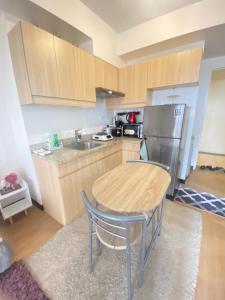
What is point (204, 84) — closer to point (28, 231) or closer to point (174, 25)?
point (174, 25)

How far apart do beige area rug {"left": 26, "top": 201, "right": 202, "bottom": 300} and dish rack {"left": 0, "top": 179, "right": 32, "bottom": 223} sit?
2.13ft

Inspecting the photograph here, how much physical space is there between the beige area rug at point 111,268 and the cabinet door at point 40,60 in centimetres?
167

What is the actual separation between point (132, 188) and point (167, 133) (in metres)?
1.37

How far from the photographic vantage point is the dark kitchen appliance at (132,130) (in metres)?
2.69

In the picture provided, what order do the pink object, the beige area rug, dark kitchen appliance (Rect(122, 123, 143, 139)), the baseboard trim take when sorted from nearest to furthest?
the beige area rug → the pink object → the baseboard trim → dark kitchen appliance (Rect(122, 123, 143, 139))

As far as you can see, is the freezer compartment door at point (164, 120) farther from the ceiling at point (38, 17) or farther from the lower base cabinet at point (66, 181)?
the ceiling at point (38, 17)

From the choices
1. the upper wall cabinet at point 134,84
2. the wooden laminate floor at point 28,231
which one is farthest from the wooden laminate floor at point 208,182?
the wooden laminate floor at point 28,231

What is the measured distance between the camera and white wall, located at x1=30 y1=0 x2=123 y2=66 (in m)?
1.53

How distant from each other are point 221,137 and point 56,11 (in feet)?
15.5

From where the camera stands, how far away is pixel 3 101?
1.83 m

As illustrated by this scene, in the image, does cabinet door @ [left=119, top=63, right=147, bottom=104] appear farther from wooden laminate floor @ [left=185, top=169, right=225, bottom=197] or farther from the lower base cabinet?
wooden laminate floor @ [left=185, top=169, right=225, bottom=197]

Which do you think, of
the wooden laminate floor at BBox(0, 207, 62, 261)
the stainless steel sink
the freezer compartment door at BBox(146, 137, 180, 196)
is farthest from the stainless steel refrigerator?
the wooden laminate floor at BBox(0, 207, 62, 261)

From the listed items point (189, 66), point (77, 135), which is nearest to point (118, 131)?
point (77, 135)

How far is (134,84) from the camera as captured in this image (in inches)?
97.3
